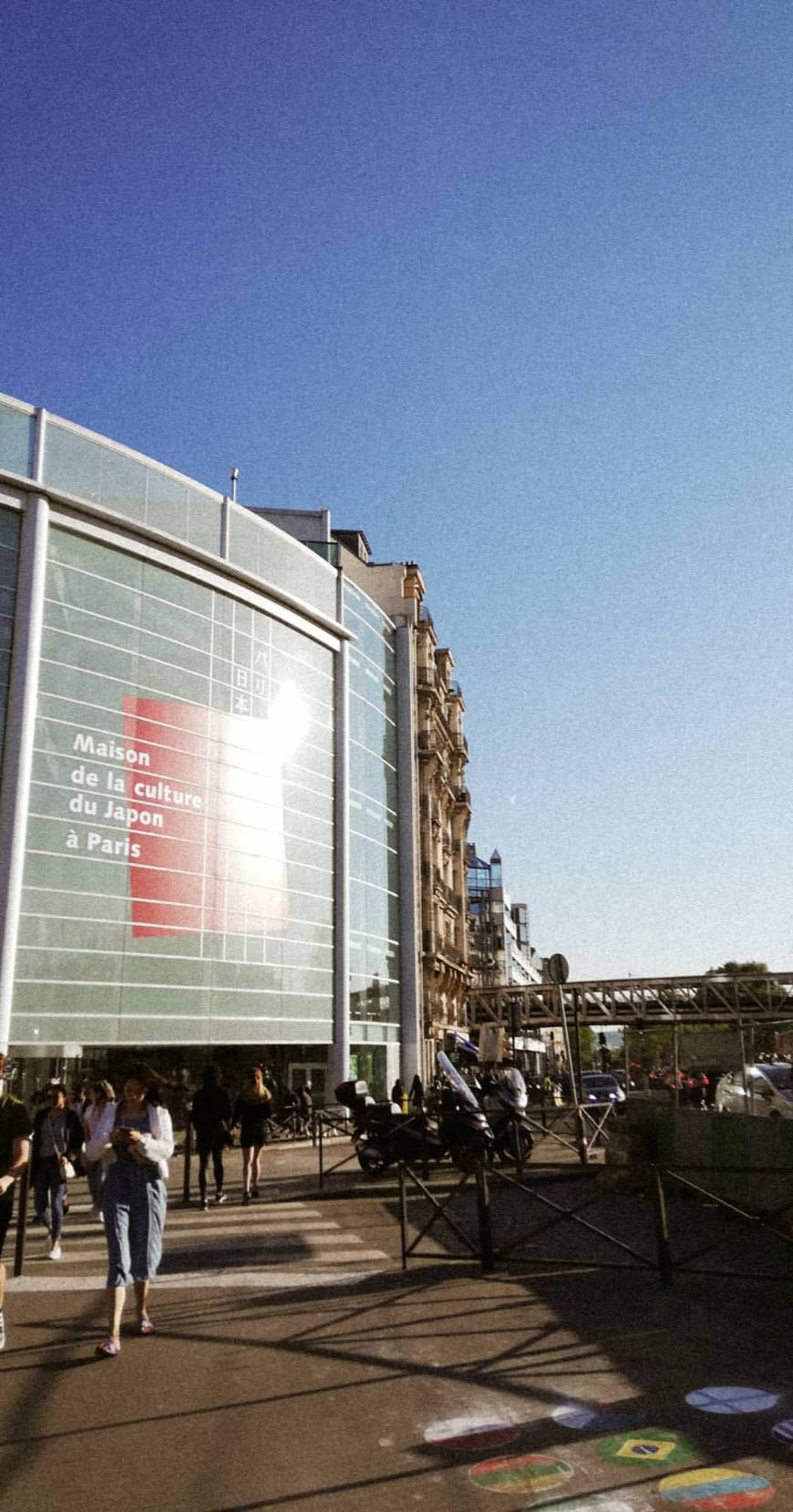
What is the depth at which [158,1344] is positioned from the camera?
638 cm

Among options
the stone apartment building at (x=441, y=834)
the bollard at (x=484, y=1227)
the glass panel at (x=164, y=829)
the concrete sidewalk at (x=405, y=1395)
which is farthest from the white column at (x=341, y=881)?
the concrete sidewalk at (x=405, y=1395)

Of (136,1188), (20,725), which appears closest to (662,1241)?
(136,1188)

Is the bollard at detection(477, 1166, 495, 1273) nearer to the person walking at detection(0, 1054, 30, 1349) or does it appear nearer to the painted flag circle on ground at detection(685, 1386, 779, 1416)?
the painted flag circle on ground at detection(685, 1386, 779, 1416)

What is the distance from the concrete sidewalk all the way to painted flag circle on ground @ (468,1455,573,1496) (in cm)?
1

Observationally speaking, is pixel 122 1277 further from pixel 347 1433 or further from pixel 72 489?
pixel 72 489

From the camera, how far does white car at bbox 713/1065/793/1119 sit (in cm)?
1134

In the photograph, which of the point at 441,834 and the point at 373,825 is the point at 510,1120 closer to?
the point at 373,825

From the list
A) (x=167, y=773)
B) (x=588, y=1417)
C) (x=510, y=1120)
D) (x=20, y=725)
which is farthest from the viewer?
(x=167, y=773)

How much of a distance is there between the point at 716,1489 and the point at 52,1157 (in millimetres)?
8516

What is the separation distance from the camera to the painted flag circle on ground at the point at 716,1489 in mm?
3820

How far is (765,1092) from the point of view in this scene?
1190cm

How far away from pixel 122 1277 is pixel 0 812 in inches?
707

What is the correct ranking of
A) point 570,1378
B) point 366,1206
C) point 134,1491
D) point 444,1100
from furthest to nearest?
point 444,1100 → point 366,1206 → point 570,1378 → point 134,1491

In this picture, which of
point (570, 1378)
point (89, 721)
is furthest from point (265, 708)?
point (570, 1378)
